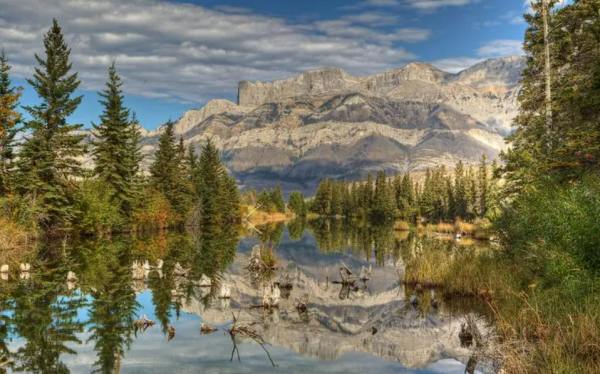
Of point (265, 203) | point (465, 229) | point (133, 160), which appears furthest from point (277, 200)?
point (133, 160)

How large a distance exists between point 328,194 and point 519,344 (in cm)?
17938

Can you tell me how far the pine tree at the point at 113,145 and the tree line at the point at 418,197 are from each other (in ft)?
185

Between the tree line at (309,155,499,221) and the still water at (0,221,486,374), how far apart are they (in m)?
66.9

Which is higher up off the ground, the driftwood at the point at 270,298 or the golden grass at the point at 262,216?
the driftwood at the point at 270,298

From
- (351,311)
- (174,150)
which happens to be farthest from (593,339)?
(174,150)

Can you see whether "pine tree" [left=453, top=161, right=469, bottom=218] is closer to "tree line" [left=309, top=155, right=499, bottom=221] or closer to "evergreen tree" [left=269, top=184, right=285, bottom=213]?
"tree line" [left=309, top=155, right=499, bottom=221]

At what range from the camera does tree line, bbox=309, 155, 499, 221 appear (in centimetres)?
10456

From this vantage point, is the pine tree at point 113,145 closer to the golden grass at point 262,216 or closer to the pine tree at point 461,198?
the golden grass at point 262,216

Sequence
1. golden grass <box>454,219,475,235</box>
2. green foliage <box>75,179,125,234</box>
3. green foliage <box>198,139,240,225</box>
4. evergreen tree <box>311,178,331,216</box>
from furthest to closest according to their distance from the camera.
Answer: evergreen tree <box>311,178,331,216</box>
green foliage <box>198,139,240,225</box>
golden grass <box>454,219,475,235</box>
green foliage <box>75,179,125,234</box>

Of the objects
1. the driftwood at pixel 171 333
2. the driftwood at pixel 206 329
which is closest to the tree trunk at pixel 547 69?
the driftwood at pixel 206 329

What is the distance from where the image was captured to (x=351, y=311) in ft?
63.2

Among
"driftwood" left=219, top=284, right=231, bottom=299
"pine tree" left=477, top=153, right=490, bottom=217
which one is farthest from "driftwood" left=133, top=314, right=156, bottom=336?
"pine tree" left=477, top=153, right=490, bottom=217

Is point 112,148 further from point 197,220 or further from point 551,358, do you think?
point 551,358

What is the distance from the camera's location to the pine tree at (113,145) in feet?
177
